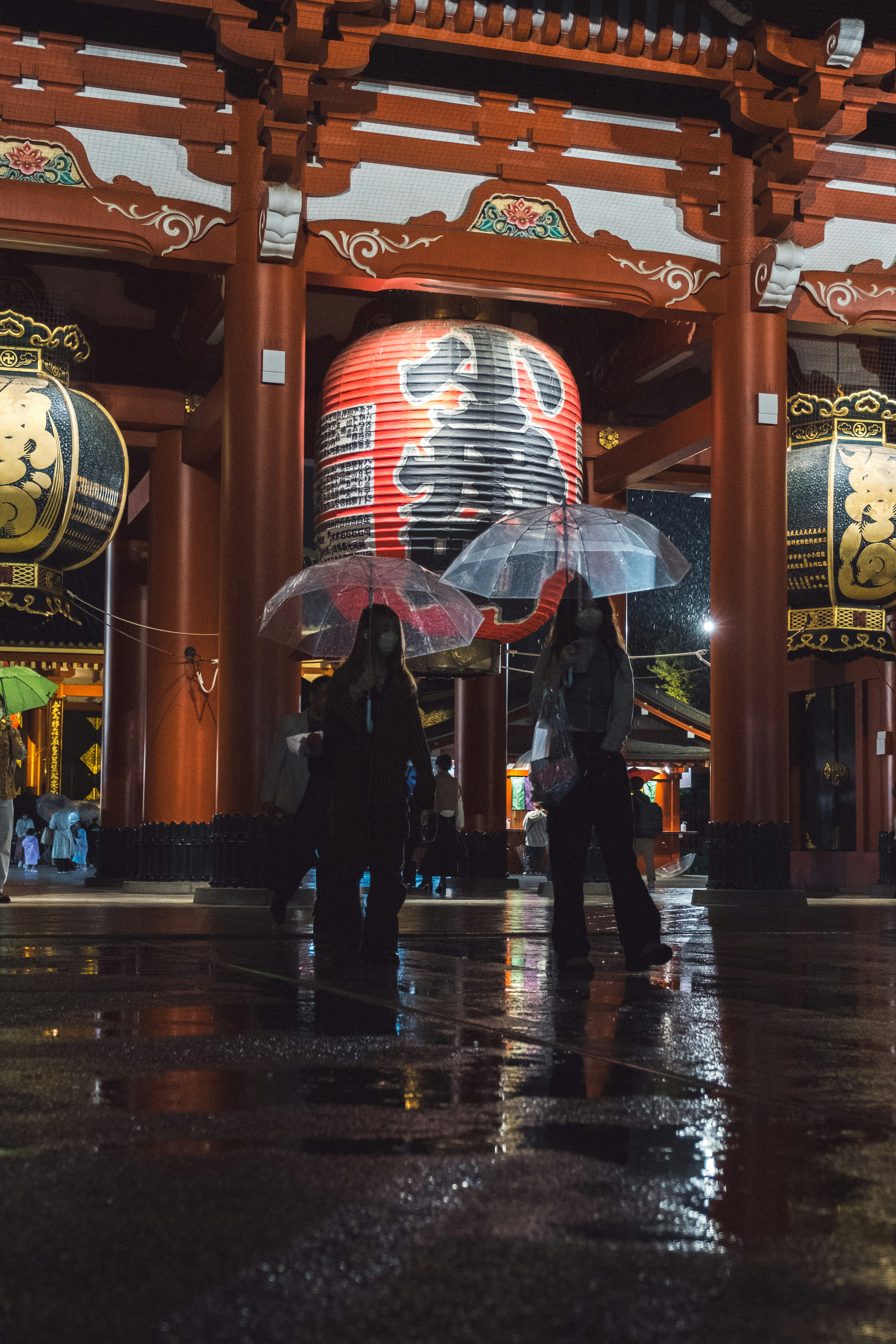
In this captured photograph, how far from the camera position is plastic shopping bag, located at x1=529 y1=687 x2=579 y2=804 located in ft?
19.6

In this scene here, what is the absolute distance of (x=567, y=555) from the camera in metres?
8.23

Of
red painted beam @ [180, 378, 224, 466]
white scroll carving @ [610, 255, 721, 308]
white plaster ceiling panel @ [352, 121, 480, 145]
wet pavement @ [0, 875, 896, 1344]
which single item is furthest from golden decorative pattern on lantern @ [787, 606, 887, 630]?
wet pavement @ [0, 875, 896, 1344]

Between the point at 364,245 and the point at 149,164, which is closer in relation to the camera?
the point at 149,164

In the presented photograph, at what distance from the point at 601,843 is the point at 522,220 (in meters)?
7.59

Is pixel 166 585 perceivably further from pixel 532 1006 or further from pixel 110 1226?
pixel 110 1226

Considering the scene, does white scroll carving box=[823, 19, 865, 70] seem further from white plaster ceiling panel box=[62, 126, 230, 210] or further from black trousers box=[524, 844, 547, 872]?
black trousers box=[524, 844, 547, 872]

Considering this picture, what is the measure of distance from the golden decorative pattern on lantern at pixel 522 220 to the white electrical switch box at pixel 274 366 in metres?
1.93

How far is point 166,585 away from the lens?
50.5 feet

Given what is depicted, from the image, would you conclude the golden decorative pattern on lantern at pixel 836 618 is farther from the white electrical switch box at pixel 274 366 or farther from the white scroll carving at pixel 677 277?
the white electrical switch box at pixel 274 366

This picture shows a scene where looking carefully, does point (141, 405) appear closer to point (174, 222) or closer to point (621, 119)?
point (174, 222)

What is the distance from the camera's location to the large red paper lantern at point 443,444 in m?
10.9

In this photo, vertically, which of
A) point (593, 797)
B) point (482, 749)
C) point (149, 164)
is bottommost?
point (593, 797)

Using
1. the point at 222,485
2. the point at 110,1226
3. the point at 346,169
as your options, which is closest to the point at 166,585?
the point at 222,485

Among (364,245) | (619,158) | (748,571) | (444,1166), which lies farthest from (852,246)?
(444,1166)
